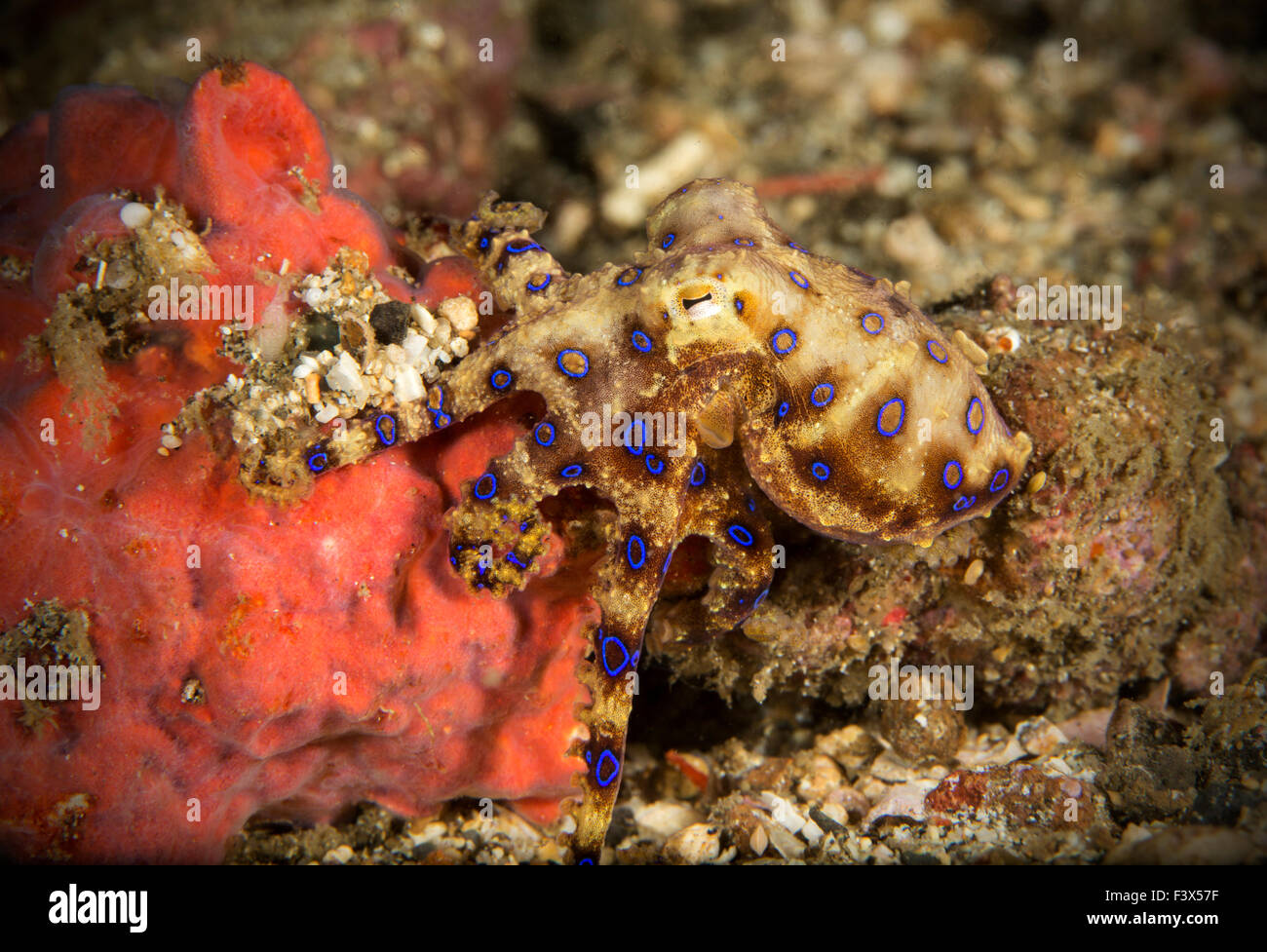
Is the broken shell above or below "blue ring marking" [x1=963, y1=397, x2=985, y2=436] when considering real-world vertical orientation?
below

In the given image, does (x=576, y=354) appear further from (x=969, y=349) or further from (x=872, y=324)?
(x=969, y=349)

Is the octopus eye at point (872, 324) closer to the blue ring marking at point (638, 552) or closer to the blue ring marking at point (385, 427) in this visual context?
the blue ring marking at point (638, 552)

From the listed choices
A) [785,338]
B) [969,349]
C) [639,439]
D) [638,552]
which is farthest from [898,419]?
[638,552]

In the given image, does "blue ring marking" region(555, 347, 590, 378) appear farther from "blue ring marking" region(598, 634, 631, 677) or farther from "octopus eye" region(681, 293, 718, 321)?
"blue ring marking" region(598, 634, 631, 677)

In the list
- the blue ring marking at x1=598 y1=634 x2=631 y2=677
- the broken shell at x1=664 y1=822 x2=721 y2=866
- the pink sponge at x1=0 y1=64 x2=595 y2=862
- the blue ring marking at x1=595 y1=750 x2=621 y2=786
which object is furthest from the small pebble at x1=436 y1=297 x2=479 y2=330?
the broken shell at x1=664 y1=822 x2=721 y2=866

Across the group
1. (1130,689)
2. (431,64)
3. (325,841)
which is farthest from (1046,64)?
(325,841)

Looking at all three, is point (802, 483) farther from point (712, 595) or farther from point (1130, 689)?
point (1130, 689)
